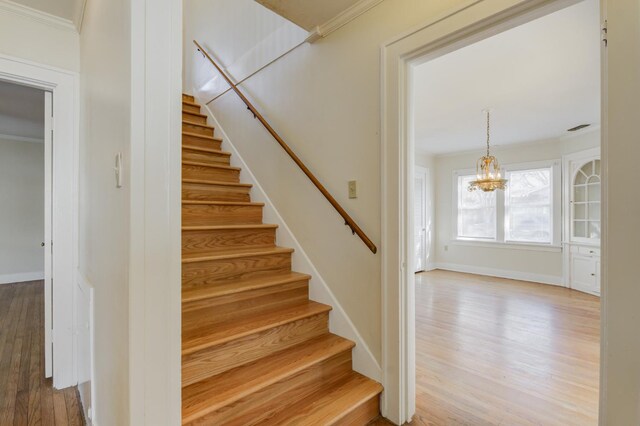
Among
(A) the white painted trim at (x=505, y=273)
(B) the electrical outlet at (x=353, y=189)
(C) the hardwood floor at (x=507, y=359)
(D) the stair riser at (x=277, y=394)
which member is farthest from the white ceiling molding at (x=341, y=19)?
(A) the white painted trim at (x=505, y=273)

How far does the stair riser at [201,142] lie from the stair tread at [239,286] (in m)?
1.87

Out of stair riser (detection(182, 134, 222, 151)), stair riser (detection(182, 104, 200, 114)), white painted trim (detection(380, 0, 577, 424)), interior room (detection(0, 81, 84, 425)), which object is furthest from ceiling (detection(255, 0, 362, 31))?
stair riser (detection(182, 104, 200, 114))

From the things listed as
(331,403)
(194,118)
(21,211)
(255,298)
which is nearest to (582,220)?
(331,403)

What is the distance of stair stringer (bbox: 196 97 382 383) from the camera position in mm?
1900

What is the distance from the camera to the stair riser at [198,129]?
136 inches

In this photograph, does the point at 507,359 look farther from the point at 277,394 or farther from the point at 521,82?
the point at 521,82

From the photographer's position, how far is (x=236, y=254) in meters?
2.14

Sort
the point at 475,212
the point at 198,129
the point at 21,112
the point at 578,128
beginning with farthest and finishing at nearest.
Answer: the point at 475,212 → the point at 578,128 → the point at 21,112 → the point at 198,129

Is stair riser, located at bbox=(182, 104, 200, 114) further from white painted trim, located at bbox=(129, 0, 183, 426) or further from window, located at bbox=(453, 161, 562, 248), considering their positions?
window, located at bbox=(453, 161, 562, 248)

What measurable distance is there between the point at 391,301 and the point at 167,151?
1.39 meters

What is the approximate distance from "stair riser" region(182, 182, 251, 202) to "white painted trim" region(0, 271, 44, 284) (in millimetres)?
5217

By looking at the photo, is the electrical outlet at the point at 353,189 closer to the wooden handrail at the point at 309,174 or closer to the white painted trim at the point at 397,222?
the wooden handrail at the point at 309,174

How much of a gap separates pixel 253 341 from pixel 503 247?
5.78m

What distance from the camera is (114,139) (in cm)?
112
